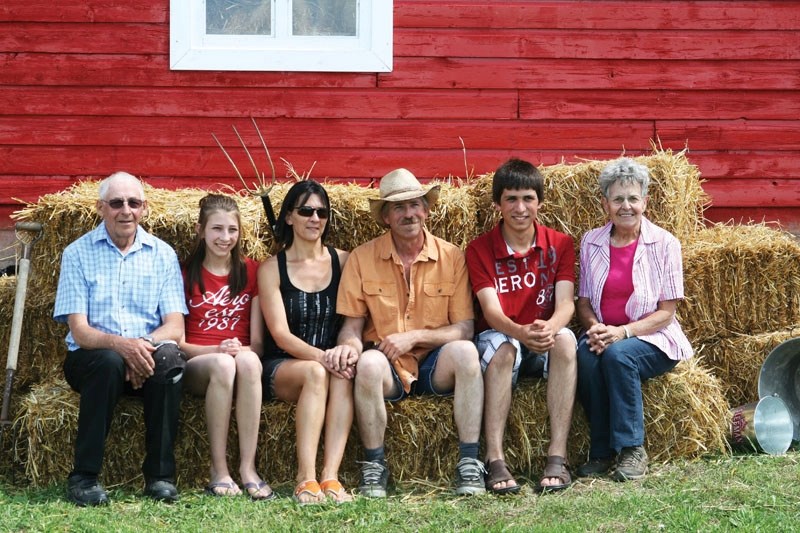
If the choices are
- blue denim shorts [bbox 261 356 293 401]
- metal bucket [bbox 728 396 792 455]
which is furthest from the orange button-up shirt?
metal bucket [bbox 728 396 792 455]

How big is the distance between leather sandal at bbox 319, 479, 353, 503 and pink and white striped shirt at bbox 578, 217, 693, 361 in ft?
4.88

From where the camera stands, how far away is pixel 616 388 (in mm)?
4730

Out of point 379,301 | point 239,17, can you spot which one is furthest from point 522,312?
point 239,17

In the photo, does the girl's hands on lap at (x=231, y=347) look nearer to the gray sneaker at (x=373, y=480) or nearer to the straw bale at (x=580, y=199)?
the gray sneaker at (x=373, y=480)

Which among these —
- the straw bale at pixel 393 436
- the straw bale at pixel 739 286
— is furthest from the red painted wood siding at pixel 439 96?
the straw bale at pixel 393 436

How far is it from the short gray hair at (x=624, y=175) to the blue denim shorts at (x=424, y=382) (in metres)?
1.14

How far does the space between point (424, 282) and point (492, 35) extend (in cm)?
227

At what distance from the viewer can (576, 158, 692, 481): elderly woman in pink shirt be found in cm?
473

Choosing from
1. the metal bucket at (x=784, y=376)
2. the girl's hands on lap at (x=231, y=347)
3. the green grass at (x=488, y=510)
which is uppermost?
the girl's hands on lap at (x=231, y=347)

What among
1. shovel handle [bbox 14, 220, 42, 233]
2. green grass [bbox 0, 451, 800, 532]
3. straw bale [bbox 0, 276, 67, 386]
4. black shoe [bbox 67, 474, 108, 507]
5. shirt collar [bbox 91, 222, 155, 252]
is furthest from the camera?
straw bale [bbox 0, 276, 67, 386]

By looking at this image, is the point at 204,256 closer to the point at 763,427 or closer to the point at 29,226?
the point at 29,226

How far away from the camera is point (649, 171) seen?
220 inches

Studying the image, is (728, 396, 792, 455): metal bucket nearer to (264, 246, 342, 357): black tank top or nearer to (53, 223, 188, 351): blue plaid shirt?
(264, 246, 342, 357): black tank top

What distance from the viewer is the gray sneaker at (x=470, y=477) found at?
4570mm
